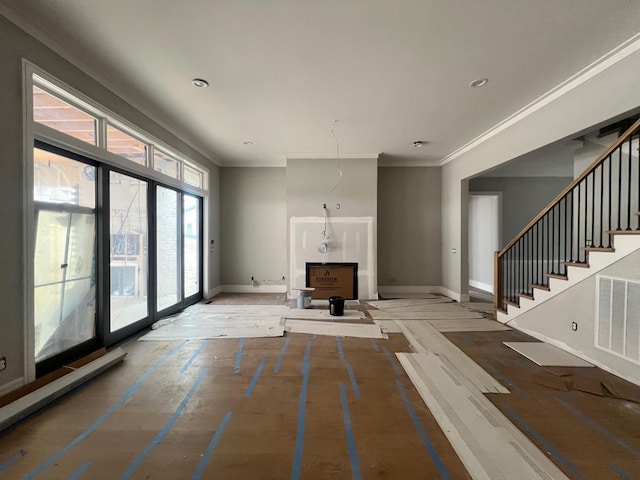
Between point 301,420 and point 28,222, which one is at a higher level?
point 28,222

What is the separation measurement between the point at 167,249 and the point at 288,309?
2345mm

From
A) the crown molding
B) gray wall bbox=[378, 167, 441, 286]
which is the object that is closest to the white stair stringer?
gray wall bbox=[378, 167, 441, 286]

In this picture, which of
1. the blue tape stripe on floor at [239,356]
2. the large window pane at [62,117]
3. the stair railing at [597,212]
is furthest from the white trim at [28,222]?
the stair railing at [597,212]

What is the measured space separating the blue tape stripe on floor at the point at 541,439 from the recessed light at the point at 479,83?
3.21 metres

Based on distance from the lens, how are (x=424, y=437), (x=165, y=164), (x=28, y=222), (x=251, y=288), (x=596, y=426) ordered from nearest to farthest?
1. (x=424, y=437)
2. (x=596, y=426)
3. (x=28, y=222)
4. (x=165, y=164)
5. (x=251, y=288)

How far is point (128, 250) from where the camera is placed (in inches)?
142

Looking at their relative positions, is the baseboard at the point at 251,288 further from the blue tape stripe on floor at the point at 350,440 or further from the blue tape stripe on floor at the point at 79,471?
the blue tape stripe on floor at the point at 79,471

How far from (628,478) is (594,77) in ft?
11.2

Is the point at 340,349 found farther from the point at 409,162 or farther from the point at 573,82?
the point at 409,162

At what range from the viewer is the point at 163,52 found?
8.27 ft

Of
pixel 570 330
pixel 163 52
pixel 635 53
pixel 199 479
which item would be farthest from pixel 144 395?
pixel 635 53

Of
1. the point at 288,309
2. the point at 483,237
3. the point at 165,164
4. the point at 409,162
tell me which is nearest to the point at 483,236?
the point at 483,237

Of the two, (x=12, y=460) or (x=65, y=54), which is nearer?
(x=12, y=460)

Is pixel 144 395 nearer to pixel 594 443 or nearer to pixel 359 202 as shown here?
pixel 594 443
